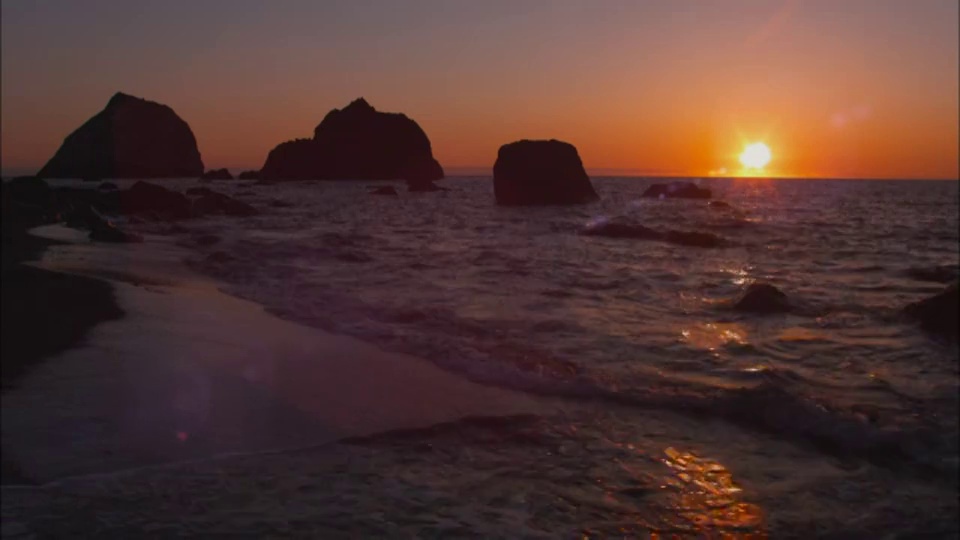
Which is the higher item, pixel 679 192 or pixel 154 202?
pixel 679 192

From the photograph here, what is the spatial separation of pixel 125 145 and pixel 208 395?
4771 inches

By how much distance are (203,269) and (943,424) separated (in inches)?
525

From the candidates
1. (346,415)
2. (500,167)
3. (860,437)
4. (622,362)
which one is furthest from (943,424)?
(500,167)

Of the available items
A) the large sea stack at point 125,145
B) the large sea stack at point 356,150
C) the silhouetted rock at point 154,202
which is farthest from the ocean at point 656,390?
the large sea stack at point 356,150

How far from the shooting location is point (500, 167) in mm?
51000

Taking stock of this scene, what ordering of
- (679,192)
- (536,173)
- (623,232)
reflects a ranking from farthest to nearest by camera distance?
1. (679,192)
2. (536,173)
3. (623,232)

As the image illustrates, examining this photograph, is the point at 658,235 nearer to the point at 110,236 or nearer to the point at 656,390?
the point at 110,236

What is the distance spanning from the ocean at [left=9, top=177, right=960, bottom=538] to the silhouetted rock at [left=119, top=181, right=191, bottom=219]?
16800 millimetres

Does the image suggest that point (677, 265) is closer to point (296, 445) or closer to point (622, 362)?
point (622, 362)

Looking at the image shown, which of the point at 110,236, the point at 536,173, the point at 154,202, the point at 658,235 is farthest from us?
the point at 536,173

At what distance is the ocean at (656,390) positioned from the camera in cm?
424

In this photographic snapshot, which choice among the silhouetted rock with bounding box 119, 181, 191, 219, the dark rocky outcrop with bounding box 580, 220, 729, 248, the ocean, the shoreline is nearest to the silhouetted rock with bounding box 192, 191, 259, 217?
the silhouetted rock with bounding box 119, 181, 191, 219

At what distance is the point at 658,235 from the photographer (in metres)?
24.0

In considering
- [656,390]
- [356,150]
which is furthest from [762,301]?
[356,150]
